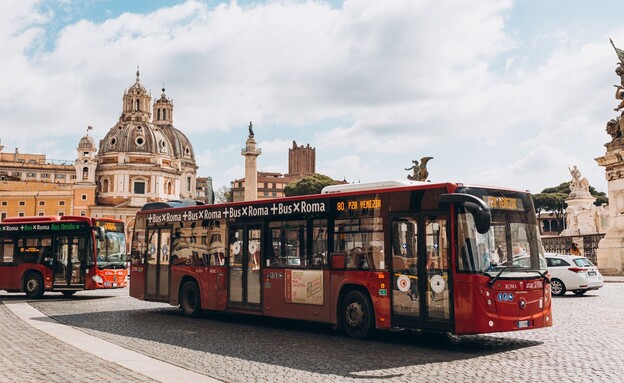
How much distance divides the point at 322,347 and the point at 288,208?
3.38 metres

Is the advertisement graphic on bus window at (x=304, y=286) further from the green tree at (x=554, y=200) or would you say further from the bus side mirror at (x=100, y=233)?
the green tree at (x=554, y=200)

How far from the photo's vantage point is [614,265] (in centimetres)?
2677

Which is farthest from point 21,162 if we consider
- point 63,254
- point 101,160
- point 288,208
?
point 288,208

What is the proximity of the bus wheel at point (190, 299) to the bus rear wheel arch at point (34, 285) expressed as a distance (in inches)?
315

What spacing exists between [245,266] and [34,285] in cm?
1107

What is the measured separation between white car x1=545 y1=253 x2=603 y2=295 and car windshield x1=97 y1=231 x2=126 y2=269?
46.7 ft

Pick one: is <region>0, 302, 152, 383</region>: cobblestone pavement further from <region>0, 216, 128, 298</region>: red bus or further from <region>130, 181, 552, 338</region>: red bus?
<region>0, 216, 128, 298</region>: red bus

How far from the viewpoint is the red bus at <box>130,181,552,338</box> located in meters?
9.72

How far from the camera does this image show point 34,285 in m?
21.3

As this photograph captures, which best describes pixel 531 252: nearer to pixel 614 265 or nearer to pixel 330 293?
pixel 330 293

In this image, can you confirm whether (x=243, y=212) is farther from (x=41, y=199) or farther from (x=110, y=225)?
(x=41, y=199)

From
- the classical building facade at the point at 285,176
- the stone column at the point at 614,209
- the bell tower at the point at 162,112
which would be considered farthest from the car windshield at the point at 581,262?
the classical building facade at the point at 285,176

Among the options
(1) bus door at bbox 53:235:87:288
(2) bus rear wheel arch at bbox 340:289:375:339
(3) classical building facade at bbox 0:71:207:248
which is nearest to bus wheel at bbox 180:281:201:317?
(2) bus rear wheel arch at bbox 340:289:375:339

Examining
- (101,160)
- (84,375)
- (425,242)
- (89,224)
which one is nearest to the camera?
(84,375)
